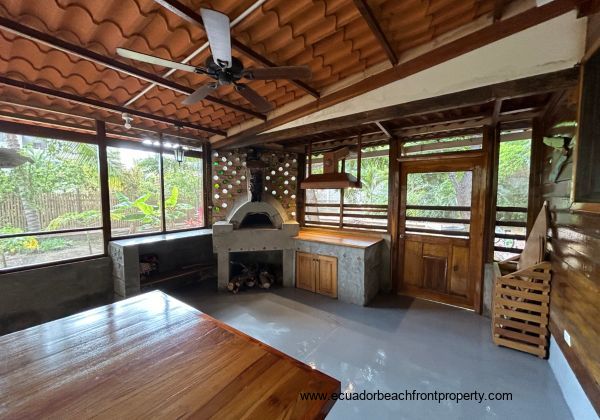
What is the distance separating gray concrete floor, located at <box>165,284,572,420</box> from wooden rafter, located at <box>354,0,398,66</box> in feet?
9.58

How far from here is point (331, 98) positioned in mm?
2896

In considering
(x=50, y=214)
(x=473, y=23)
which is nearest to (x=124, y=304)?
(x=473, y=23)

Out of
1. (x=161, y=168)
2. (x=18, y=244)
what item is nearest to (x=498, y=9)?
(x=161, y=168)

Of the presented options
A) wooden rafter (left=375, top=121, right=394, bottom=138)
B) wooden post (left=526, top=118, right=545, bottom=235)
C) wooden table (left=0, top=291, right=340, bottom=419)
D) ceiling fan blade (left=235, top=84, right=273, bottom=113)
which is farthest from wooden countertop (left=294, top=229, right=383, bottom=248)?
wooden table (left=0, top=291, right=340, bottom=419)

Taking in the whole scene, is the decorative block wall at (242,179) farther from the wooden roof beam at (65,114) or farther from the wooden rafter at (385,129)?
the wooden rafter at (385,129)

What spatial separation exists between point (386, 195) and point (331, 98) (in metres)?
2.02

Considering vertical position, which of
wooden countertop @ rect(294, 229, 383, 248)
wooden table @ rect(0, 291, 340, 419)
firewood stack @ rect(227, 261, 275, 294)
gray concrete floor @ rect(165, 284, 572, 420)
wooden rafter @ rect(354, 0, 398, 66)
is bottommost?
gray concrete floor @ rect(165, 284, 572, 420)

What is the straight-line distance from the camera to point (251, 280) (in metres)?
4.31

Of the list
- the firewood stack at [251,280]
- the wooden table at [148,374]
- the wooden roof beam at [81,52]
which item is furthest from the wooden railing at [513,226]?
the wooden roof beam at [81,52]

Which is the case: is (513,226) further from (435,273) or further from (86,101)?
(86,101)

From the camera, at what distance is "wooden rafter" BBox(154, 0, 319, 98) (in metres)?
1.53

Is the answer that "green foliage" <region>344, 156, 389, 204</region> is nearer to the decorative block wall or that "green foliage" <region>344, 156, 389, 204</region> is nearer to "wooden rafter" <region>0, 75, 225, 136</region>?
the decorative block wall

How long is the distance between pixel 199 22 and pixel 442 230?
12.6 feet

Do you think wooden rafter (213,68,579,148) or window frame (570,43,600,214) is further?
wooden rafter (213,68,579,148)
